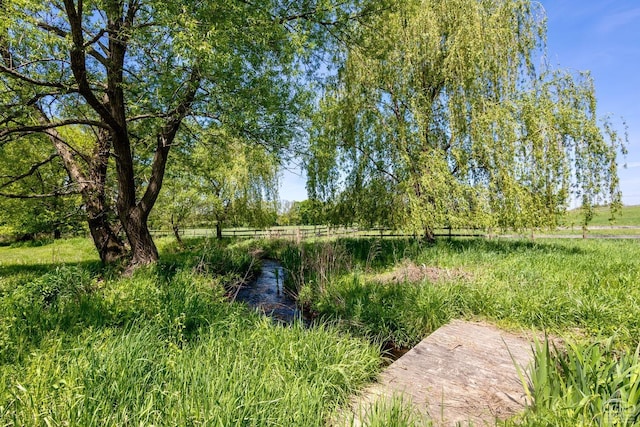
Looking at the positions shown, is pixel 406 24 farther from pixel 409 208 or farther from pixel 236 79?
pixel 236 79

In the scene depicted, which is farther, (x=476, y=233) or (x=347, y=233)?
(x=347, y=233)

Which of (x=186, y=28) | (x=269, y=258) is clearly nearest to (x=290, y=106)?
(x=186, y=28)

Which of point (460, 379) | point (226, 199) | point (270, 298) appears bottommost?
point (270, 298)

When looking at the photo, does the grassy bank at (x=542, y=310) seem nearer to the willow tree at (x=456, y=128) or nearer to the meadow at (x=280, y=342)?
the meadow at (x=280, y=342)

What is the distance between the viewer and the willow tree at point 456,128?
27.2 feet

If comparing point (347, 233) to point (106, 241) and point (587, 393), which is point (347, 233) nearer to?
point (106, 241)

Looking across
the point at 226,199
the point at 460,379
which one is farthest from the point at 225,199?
the point at 460,379

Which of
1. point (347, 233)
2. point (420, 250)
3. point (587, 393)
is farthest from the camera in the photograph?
point (347, 233)

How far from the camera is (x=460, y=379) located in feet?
9.87

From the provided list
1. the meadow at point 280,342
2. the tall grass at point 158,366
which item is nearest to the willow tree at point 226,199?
the meadow at point 280,342

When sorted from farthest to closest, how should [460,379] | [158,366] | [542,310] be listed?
[542,310] → [460,379] → [158,366]

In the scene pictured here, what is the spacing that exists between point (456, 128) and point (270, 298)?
7182 mm

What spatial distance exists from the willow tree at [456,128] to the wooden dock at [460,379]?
5.08 meters

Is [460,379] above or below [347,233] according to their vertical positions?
below
